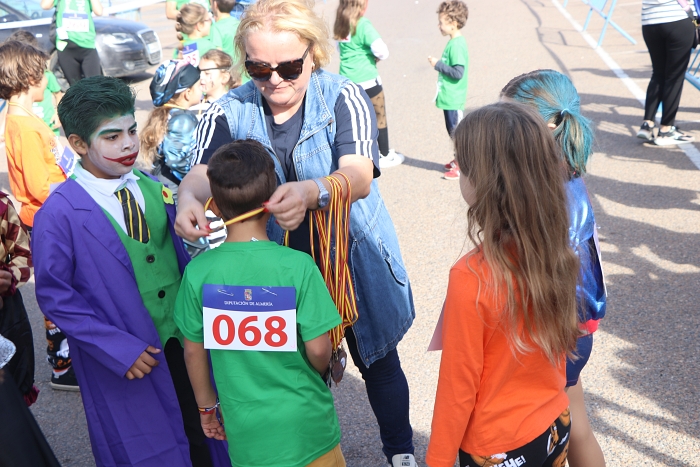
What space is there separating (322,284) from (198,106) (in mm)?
2655

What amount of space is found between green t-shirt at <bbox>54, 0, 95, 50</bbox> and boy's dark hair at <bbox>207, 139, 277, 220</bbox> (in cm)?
704

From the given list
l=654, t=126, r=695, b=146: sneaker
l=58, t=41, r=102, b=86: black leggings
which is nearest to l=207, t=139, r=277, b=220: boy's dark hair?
l=654, t=126, r=695, b=146: sneaker

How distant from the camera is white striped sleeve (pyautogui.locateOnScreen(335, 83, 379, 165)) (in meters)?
2.44

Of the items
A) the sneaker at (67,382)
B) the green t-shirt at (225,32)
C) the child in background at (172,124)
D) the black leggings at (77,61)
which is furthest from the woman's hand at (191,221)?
the black leggings at (77,61)

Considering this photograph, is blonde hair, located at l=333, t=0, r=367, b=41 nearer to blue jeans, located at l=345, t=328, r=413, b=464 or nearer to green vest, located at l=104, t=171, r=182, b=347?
green vest, located at l=104, t=171, r=182, b=347

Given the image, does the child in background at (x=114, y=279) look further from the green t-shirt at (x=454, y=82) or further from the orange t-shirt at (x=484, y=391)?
the green t-shirt at (x=454, y=82)

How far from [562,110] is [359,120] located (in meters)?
0.71

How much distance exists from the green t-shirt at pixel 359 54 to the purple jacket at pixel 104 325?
14.5 feet

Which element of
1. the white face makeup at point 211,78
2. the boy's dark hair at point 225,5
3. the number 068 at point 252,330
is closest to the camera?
the number 068 at point 252,330

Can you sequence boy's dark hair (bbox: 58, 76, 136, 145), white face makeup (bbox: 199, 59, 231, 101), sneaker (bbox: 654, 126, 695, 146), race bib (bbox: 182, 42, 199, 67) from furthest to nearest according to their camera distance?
sneaker (bbox: 654, 126, 695, 146) → white face makeup (bbox: 199, 59, 231, 101) → race bib (bbox: 182, 42, 199, 67) → boy's dark hair (bbox: 58, 76, 136, 145)

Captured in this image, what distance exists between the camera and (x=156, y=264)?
2.58 meters

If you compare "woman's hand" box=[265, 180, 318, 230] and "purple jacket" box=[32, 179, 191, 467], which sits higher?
"woman's hand" box=[265, 180, 318, 230]

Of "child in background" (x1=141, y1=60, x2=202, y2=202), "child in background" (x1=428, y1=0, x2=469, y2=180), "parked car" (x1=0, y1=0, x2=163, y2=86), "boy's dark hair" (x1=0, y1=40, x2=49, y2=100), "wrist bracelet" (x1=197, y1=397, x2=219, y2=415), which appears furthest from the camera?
"parked car" (x1=0, y1=0, x2=163, y2=86)

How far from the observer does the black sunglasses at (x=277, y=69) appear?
233 centimetres
